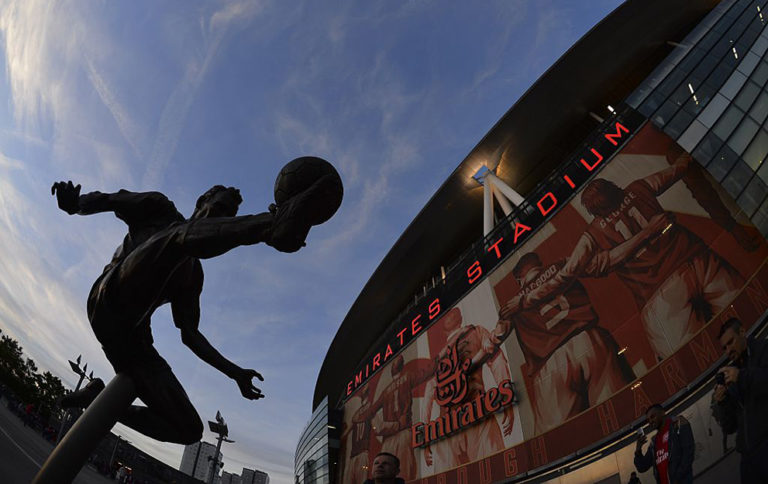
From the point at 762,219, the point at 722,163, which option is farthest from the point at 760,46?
the point at 762,219

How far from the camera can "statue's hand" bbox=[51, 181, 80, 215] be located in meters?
2.63

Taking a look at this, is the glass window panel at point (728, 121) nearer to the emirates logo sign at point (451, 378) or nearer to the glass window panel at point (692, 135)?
the glass window panel at point (692, 135)

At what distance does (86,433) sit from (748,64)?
2228cm

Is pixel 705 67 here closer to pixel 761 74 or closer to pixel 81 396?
pixel 761 74

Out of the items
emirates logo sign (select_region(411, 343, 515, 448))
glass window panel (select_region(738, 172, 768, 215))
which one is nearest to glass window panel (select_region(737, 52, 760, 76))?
glass window panel (select_region(738, 172, 768, 215))

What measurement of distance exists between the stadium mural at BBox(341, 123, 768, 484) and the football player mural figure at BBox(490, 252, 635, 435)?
46 mm

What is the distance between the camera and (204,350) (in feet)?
8.27

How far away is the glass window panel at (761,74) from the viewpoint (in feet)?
47.9

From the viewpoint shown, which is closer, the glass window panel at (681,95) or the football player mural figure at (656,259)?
the football player mural figure at (656,259)

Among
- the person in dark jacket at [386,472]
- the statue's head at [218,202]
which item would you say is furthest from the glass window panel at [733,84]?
the statue's head at [218,202]

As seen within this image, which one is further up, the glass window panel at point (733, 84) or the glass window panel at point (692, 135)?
the glass window panel at point (733, 84)

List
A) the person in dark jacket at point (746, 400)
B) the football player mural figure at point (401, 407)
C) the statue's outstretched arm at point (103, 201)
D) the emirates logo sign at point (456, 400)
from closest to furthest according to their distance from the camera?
the statue's outstretched arm at point (103, 201)
the person in dark jacket at point (746, 400)
the emirates logo sign at point (456, 400)
the football player mural figure at point (401, 407)

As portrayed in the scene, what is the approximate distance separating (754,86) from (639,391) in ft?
40.3

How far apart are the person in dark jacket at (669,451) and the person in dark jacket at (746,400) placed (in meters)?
2.45
